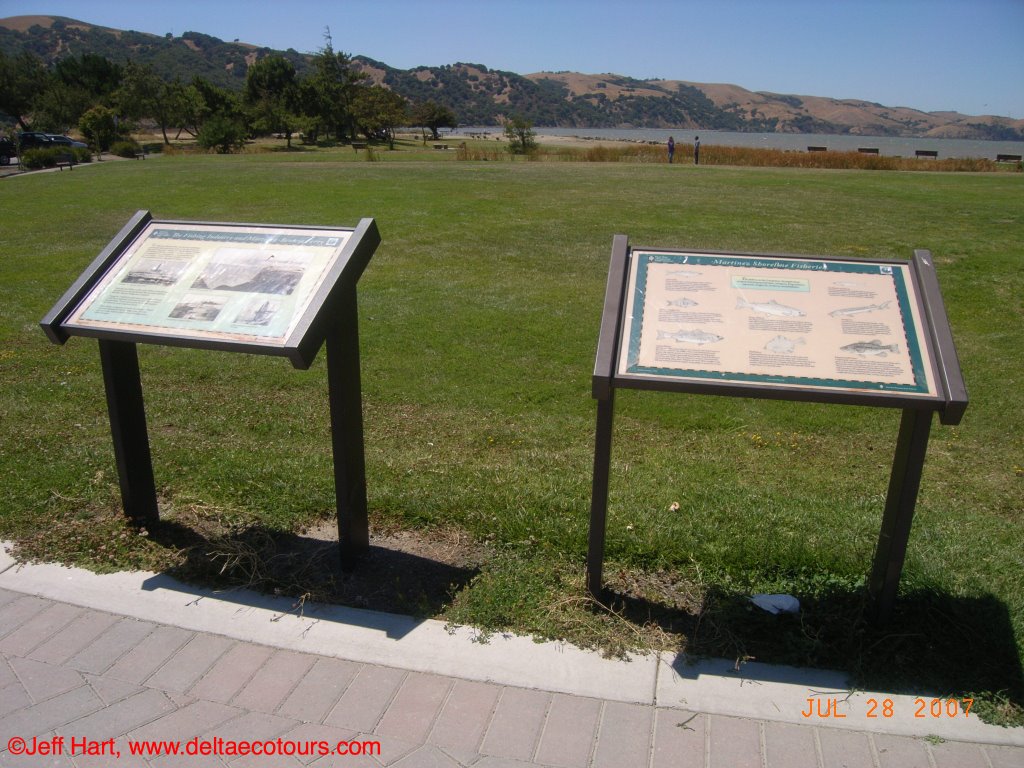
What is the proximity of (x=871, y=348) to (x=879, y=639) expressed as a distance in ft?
4.08

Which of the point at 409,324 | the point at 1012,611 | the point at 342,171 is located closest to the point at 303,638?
the point at 1012,611

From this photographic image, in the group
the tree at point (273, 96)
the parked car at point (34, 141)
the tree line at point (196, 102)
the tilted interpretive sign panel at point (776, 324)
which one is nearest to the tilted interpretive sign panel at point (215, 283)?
the tilted interpretive sign panel at point (776, 324)

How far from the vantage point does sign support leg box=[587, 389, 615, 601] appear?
344cm

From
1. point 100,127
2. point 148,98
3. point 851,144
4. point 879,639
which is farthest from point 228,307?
point 851,144

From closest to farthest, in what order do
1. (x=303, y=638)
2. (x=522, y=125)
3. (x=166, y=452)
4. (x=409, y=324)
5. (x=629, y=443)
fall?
(x=303, y=638) < (x=166, y=452) < (x=629, y=443) < (x=409, y=324) < (x=522, y=125)

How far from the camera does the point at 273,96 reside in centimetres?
7206

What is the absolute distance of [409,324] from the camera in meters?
8.92

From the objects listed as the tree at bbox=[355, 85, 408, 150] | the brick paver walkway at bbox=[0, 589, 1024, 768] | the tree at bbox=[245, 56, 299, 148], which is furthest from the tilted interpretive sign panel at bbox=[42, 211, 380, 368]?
the tree at bbox=[355, 85, 408, 150]

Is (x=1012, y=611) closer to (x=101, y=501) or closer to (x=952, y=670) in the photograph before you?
(x=952, y=670)

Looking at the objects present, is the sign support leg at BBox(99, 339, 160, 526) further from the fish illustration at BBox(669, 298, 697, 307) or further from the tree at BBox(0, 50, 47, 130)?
the tree at BBox(0, 50, 47, 130)

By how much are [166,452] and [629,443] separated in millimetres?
3172

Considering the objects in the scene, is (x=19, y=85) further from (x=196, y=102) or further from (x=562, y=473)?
(x=562, y=473)

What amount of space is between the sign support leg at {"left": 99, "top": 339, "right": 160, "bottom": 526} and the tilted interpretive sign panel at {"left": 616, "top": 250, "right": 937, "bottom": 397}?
8.64 ft

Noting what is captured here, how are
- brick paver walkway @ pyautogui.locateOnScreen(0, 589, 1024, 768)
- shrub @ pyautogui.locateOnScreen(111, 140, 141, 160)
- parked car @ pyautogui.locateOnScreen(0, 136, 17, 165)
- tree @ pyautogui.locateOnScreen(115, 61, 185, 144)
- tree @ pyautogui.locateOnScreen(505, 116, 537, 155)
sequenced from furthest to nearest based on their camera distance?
1. tree @ pyautogui.locateOnScreen(115, 61, 185, 144)
2. shrub @ pyautogui.locateOnScreen(111, 140, 141, 160)
3. tree @ pyautogui.locateOnScreen(505, 116, 537, 155)
4. parked car @ pyautogui.locateOnScreen(0, 136, 17, 165)
5. brick paver walkway @ pyautogui.locateOnScreen(0, 589, 1024, 768)
